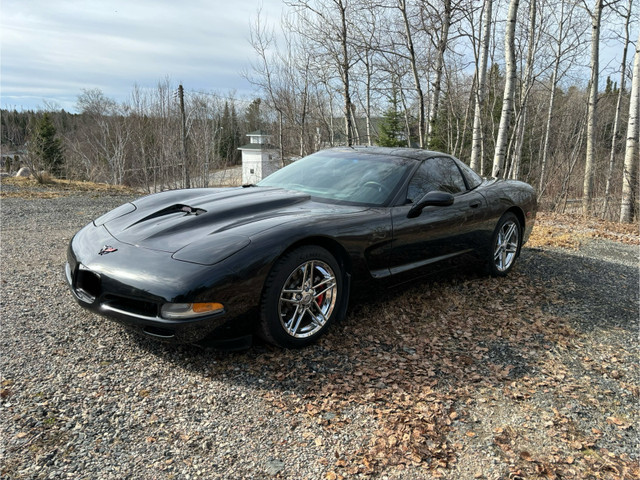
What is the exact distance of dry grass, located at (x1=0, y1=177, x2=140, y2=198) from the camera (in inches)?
514

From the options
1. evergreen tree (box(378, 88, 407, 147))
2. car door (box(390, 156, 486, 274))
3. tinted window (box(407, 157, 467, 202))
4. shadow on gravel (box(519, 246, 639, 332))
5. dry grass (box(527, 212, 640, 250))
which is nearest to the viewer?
car door (box(390, 156, 486, 274))

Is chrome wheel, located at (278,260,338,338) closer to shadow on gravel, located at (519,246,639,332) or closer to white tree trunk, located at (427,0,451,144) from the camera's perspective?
shadow on gravel, located at (519,246,639,332)

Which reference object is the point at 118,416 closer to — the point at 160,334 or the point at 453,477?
the point at 160,334

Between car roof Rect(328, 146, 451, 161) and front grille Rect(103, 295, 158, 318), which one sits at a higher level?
car roof Rect(328, 146, 451, 161)

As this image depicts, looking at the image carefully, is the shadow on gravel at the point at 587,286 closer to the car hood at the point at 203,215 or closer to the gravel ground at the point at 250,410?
the gravel ground at the point at 250,410

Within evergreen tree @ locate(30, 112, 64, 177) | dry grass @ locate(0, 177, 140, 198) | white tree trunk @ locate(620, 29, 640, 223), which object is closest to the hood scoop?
dry grass @ locate(0, 177, 140, 198)

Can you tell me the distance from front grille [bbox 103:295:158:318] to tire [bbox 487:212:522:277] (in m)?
3.54

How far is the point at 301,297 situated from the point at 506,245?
123 inches

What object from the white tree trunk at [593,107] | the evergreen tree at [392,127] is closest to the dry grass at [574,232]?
the white tree trunk at [593,107]

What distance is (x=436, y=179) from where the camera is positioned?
13.9 feet

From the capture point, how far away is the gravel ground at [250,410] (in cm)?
199

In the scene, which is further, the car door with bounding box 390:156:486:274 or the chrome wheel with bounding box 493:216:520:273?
the chrome wheel with bounding box 493:216:520:273

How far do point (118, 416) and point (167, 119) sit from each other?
34988 mm

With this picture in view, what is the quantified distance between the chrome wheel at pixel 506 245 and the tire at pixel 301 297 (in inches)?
95.9
